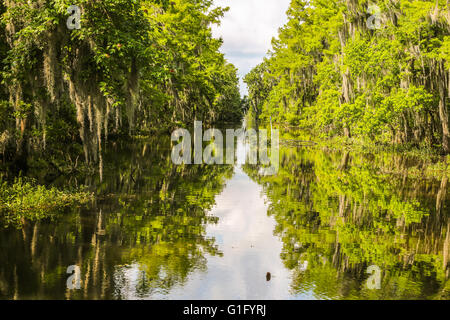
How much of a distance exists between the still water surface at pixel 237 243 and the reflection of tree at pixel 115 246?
25 millimetres

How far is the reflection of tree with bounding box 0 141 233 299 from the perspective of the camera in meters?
7.88

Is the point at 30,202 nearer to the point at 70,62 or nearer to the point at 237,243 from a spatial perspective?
the point at 70,62

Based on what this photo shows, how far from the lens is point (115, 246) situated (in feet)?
33.2

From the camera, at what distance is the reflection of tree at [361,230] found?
8484 millimetres

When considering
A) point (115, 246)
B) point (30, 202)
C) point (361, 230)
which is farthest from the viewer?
point (30, 202)

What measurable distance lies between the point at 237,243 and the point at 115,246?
113 inches

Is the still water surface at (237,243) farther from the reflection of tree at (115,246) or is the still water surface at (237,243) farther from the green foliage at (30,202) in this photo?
the green foliage at (30,202)

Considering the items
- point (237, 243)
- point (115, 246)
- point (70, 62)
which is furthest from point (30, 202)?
point (237, 243)

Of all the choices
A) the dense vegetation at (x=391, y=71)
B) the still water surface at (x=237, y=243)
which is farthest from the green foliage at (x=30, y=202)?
the dense vegetation at (x=391, y=71)

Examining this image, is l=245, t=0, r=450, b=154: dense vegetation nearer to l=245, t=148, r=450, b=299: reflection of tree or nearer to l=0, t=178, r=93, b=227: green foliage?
l=245, t=148, r=450, b=299: reflection of tree

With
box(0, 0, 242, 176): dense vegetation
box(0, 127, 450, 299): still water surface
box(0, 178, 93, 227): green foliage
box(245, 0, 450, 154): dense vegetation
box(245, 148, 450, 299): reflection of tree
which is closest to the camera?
box(0, 127, 450, 299): still water surface

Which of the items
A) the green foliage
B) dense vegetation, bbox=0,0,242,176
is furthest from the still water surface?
dense vegetation, bbox=0,0,242,176

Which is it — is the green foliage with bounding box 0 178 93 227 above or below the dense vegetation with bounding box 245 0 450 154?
below

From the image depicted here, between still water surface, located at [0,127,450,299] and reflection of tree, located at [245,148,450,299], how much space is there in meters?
0.04
